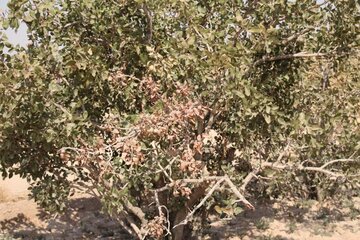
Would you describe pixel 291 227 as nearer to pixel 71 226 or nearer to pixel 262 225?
pixel 262 225

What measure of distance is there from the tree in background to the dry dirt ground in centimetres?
413

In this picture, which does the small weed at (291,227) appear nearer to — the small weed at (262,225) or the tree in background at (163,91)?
the small weed at (262,225)

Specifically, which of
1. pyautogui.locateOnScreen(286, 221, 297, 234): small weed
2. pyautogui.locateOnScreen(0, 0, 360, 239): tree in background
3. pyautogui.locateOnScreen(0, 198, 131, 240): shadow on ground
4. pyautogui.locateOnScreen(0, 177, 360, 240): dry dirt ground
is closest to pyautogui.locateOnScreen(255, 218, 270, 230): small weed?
pyautogui.locateOnScreen(0, 177, 360, 240): dry dirt ground

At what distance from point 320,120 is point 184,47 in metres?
3.38

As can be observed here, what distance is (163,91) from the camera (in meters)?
7.42

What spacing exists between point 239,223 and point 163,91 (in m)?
8.12

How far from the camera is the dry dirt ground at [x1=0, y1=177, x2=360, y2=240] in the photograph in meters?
13.1

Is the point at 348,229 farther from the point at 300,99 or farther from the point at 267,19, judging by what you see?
the point at 267,19

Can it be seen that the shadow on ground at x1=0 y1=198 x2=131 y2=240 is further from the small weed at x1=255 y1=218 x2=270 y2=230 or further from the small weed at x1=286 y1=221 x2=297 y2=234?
the small weed at x1=286 y1=221 x2=297 y2=234

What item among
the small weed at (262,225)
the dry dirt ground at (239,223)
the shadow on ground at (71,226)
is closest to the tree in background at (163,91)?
the dry dirt ground at (239,223)

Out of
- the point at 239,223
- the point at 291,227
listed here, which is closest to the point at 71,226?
the point at 239,223

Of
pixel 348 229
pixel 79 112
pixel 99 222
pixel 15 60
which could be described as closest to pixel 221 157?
pixel 79 112

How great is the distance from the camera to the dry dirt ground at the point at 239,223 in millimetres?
13133

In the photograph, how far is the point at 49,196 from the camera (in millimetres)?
8805
